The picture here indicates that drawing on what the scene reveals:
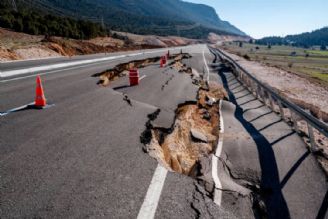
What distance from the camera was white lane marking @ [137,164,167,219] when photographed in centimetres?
313

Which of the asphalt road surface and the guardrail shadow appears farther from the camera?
the guardrail shadow

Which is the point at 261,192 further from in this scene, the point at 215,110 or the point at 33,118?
the point at 215,110

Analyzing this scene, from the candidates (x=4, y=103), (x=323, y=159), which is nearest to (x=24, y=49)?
(x=4, y=103)

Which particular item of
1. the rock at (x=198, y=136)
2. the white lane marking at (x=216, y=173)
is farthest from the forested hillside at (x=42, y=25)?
the white lane marking at (x=216, y=173)

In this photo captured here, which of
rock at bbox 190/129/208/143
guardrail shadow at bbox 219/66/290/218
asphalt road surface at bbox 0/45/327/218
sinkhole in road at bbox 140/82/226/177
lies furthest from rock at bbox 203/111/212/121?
rock at bbox 190/129/208/143

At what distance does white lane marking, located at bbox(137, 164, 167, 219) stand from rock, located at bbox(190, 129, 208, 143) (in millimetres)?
3015

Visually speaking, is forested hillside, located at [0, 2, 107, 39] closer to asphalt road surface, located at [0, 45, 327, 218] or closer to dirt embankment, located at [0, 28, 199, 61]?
dirt embankment, located at [0, 28, 199, 61]

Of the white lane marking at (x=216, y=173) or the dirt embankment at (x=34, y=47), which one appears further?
the dirt embankment at (x=34, y=47)

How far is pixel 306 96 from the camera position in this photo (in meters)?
16.0

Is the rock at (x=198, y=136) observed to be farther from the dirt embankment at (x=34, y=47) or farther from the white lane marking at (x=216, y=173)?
the dirt embankment at (x=34, y=47)

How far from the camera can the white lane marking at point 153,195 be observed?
3130 mm

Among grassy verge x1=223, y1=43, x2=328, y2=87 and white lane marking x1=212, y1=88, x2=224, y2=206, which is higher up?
white lane marking x1=212, y1=88, x2=224, y2=206

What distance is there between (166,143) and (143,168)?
1.94 meters

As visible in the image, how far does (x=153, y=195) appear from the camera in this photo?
138 inches
